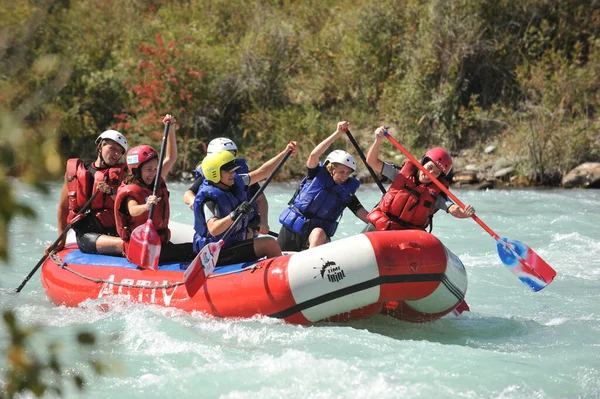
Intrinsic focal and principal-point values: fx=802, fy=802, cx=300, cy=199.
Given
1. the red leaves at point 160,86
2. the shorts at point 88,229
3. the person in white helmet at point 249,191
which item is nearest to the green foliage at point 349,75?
the red leaves at point 160,86

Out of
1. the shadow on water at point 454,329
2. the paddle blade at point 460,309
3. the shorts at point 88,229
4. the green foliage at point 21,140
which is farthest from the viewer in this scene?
the shorts at point 88,229

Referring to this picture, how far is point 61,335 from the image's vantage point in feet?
16.6

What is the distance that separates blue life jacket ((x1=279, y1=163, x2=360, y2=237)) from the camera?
6.00 meters

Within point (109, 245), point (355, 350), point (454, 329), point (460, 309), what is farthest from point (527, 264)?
point (109, 245)

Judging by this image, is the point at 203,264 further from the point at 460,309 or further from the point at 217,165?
the point at 460,309

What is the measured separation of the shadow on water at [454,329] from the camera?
193 inches

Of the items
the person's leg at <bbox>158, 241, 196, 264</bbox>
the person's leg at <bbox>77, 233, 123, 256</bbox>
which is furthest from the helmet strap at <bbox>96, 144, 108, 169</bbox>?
the person's leg at <bbox>158, 241, 196, 264</bbox>

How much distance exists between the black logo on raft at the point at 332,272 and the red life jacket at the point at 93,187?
2152 mm

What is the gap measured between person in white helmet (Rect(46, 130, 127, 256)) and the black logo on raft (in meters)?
2.04

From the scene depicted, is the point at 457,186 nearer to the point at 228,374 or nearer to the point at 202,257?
the point at 202,257

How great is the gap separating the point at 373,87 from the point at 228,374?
1192cm

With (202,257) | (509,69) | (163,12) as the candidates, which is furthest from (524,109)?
(202,257)

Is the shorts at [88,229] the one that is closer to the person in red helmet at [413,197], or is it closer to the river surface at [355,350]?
the river surface at [355,350]

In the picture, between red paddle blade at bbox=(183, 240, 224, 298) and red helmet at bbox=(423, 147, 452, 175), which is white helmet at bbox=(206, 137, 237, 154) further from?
red helmet at bbox=(423, 147, 452, 175)
